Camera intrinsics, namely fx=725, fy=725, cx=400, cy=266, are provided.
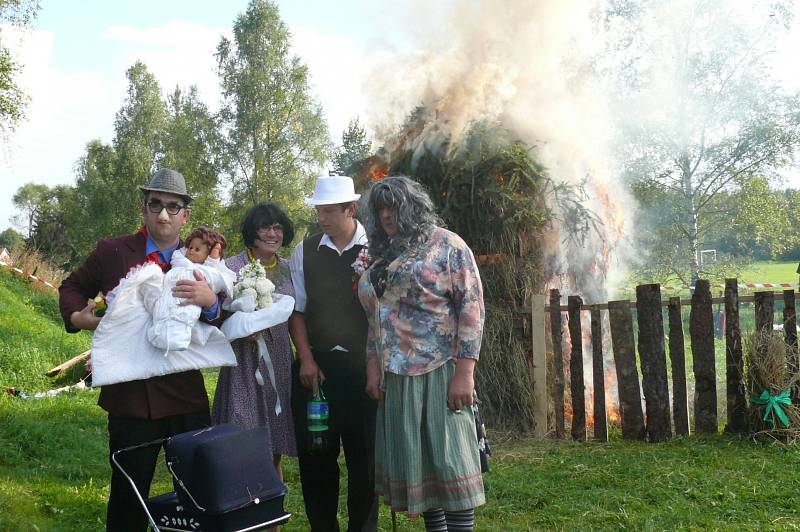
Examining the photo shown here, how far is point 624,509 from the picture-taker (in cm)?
484

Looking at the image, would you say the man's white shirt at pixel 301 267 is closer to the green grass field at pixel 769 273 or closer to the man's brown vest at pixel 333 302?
the man's brown vest at pixel 333 302

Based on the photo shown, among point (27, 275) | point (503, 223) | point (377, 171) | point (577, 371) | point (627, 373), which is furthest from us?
point (27, 275)

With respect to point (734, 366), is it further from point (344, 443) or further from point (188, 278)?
point (188, 278)

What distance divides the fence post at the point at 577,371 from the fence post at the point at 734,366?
1.34 metres

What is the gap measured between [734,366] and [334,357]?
168 inches

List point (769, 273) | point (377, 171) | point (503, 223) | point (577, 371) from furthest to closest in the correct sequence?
point (769, 273), point (377, 171), point (503, 223), point (577, 371)

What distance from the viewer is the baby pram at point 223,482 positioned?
2.88m

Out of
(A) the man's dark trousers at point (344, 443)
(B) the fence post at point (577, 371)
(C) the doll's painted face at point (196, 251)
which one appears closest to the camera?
(C) the doll's painted face at point (196, 251)

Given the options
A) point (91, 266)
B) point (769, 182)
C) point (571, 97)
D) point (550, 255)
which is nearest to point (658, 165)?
point (769, 182)

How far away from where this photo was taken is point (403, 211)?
3.42 meters

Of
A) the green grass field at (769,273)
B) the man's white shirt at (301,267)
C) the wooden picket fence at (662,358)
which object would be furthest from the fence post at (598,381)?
the green grass field at (769,273)

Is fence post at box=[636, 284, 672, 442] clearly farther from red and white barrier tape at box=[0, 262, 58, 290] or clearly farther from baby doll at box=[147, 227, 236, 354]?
red and white barrier tape at box=[0, 262, 58, 290]

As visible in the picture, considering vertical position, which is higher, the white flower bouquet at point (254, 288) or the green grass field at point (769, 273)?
the white flower bouquet at point (254, 288)

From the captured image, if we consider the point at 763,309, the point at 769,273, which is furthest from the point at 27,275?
the point at 769,273
